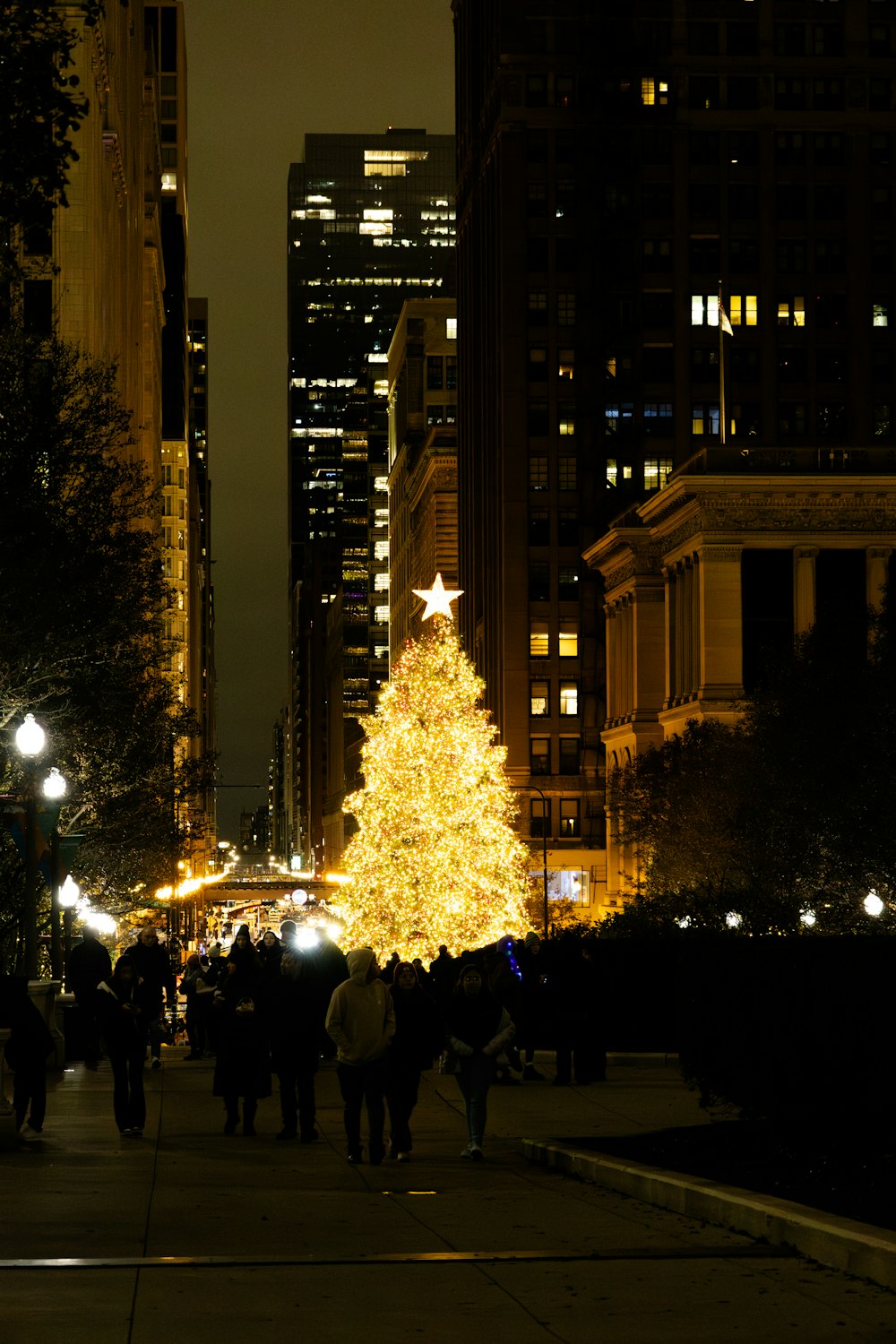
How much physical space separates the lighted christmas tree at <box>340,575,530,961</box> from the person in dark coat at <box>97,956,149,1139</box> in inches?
1490

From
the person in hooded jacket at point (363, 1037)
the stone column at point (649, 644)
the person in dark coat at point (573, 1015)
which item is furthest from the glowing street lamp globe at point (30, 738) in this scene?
the stone column at point (649, 644)

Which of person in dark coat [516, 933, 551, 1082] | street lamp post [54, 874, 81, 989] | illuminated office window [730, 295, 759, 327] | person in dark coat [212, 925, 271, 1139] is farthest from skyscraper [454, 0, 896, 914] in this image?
person in dark coat [212, 925, 271, 1139]

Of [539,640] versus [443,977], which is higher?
[539,640]

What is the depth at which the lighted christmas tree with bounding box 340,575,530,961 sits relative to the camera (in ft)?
196

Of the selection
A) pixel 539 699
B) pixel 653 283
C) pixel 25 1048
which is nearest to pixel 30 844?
pixel 25 1048

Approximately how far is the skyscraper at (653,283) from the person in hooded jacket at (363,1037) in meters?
105

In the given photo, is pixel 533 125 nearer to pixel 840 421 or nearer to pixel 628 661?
pixel 840 421

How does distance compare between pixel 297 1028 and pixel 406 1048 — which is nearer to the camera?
pixel 406 1048

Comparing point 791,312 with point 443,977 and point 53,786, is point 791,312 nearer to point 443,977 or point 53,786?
point 443,977

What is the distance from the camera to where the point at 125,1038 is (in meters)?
20.7

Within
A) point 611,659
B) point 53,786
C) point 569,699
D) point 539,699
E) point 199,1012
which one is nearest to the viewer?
point 53,786

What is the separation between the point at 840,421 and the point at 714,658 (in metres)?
35.5

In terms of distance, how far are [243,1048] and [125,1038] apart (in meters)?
1.68

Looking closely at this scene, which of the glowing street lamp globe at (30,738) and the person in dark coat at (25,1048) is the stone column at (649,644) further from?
the person in dark coat at (25,1048)
